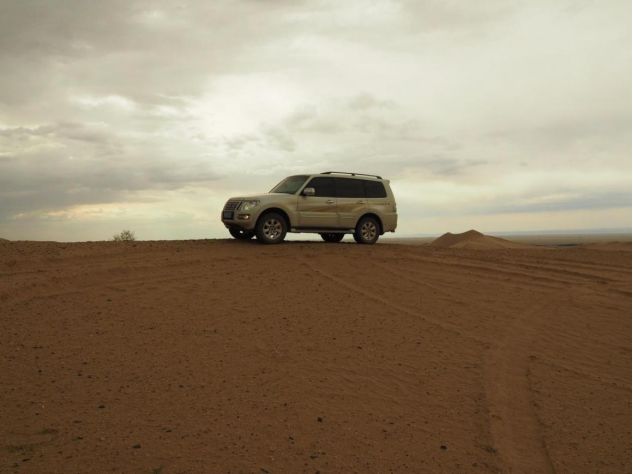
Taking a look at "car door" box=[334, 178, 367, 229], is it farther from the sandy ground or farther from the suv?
the sandy ground

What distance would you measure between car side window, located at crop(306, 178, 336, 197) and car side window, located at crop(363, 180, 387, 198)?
4.19ft

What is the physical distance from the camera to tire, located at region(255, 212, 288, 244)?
1541cm

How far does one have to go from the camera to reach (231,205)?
51.6ft

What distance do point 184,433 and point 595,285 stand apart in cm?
1342

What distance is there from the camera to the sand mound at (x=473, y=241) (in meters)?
25.0

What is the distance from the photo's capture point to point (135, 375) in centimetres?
734

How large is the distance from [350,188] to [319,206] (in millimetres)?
1414

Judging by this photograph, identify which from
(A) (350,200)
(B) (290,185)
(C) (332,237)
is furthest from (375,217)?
(B) (290,185)

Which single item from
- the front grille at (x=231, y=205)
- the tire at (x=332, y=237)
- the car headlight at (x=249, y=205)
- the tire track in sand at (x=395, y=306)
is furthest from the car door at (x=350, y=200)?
the tire track in sand at (x=395, y=306)

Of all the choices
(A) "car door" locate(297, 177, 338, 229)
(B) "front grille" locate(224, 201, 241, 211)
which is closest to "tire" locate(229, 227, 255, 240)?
(B) "front grille" locate(224, 201, 241, 211)

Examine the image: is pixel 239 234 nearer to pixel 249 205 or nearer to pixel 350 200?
pixel 249 205

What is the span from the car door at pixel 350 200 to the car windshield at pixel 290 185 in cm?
113

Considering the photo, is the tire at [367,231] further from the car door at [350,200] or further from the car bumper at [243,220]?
the car bumper at [243,220]

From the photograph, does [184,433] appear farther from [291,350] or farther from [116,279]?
[116,279]
